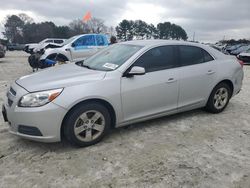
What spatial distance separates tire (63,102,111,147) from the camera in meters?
3.41

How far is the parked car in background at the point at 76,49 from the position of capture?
10.8 m

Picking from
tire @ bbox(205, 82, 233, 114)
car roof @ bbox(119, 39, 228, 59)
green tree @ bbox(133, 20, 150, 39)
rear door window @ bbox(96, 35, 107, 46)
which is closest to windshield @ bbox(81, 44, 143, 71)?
car roof @ bbox(119, 39, 228, 59)

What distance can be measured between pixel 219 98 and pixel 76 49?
24.6 feet

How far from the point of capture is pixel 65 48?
10930 mm

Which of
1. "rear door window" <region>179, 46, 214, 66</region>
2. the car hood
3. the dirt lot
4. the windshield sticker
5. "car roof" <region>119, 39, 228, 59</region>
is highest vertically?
"car roof" <region>119, 39, 228, 59</region>

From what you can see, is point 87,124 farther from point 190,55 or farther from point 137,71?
point 190,55

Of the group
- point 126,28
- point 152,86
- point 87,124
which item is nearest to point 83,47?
point 152,86

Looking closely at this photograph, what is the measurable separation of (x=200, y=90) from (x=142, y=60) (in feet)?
4.51

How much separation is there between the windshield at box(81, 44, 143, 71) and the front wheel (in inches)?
73.3

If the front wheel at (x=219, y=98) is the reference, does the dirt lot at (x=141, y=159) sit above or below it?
below

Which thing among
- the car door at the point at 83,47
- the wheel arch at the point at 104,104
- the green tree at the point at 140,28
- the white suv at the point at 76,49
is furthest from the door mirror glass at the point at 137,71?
the green tree at the point at 140,28

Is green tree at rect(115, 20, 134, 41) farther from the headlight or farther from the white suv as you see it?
the headlight

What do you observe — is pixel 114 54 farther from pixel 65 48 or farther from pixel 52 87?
pixel 65 48

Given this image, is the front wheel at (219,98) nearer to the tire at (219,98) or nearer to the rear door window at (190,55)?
the tire at (219,98)
